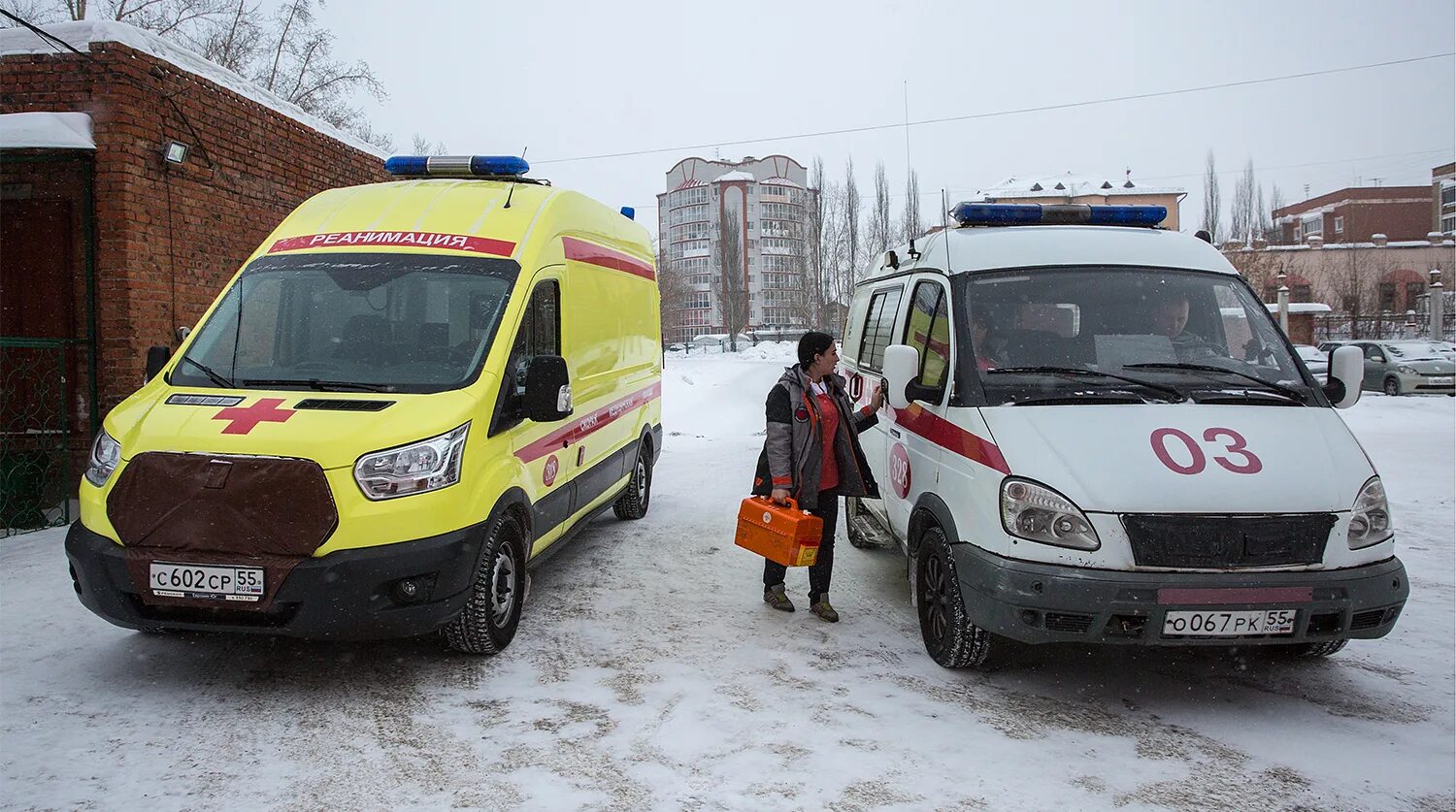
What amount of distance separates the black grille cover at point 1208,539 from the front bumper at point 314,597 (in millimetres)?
3047

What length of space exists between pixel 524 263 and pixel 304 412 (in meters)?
1.54

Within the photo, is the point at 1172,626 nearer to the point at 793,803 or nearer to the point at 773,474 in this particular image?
the point at 793,803

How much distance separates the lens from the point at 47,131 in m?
7.25

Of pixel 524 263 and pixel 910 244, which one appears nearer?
pixel 524 263

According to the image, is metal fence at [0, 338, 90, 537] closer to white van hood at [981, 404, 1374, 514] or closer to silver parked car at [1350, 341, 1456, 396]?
white van hood at [981, 404, 1374, 514]

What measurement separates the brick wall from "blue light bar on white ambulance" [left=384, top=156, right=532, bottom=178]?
9.74 feet

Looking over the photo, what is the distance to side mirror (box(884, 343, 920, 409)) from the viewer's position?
4.93m

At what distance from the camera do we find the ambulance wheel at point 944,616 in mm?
4445

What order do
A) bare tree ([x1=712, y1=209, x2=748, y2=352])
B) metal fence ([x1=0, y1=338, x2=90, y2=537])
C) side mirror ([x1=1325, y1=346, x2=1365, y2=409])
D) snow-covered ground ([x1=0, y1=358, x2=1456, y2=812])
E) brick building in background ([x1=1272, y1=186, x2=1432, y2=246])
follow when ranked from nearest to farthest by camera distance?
snow-covered ground ([x1=0, y1=358, x2=1456, y2=812])
side mirror ([x1=1325, y1=346, x2=1365, y2=409])
metal fence ([x1=0, y1=338, x2=90, y2=537])
bare tree ([x1=712, y1=209, x2=748, y2=352])
brick building in background ([x1=1272, y1=186, x2=1432, y2=246])

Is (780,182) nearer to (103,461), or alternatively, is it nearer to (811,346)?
(811,346)

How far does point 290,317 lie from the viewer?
498 centimetres

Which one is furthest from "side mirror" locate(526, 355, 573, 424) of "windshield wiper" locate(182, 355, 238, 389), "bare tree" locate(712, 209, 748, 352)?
"bare tree" locate(712, 209, 748, 352)

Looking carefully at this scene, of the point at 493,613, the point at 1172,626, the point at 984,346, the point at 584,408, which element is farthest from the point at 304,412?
the point at 1172,626

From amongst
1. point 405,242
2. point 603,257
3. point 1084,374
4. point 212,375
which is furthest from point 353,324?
point 1084,374
